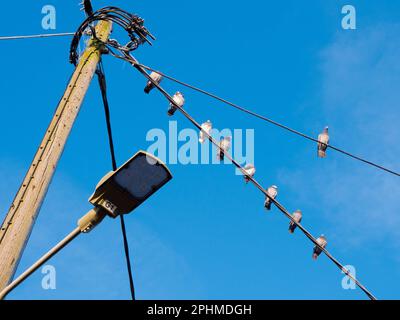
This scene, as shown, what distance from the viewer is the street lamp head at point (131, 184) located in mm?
5023

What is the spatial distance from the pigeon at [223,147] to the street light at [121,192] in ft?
17.5

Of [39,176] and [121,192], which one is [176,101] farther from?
[121,192]

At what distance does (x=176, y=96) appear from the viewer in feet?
37.1

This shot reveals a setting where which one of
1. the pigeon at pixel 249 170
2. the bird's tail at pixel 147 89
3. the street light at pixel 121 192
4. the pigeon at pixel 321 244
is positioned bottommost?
the street light at pixel 121 192

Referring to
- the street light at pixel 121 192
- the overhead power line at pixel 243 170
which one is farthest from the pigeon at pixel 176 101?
the street light at pixel 121 192

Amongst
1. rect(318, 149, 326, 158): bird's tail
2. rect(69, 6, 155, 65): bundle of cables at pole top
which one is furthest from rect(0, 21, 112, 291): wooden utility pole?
rect(318, 149, 326, 158): bird's tail

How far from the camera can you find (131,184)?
5.12 metres

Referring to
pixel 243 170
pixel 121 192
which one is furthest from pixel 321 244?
pixel 121 192

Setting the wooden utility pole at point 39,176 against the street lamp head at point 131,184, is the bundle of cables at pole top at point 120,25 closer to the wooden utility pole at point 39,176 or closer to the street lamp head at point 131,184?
the wooden utility pole at point 39,176

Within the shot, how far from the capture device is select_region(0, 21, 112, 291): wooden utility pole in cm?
575

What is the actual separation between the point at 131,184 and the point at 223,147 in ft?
19.0
